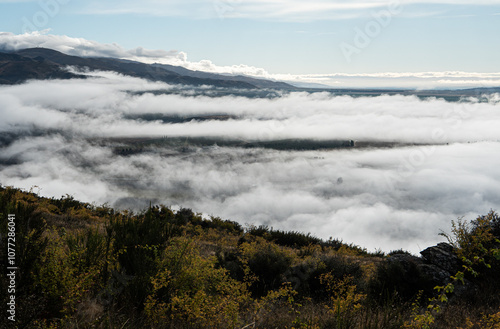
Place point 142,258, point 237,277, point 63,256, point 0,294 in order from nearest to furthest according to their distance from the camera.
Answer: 1. point 0,294
2. point 63,256
3. point 142,258
4. point 237,277

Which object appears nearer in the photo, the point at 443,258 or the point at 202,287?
the point at 202,287

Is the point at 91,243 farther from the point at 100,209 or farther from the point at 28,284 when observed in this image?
the point at 100,209

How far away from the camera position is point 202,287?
519 centimetres

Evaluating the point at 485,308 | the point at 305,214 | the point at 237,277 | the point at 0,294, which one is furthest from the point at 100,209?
the point at 305,214

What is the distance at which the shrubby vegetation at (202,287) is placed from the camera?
4.20 meters

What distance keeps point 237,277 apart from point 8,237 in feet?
16.0

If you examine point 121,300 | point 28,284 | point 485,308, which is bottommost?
point 485,308

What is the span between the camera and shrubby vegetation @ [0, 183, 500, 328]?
4.20m

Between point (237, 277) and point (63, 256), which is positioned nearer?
point (63, 256)

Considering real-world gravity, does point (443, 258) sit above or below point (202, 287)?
below

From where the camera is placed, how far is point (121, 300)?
4875 mm

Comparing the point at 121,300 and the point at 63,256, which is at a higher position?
the point at 63,256

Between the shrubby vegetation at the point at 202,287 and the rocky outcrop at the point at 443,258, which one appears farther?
the rocky outcrop at the point at 443,258

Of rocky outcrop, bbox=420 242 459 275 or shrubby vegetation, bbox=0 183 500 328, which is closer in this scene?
shrubby vegetation, bbox=0 183 500 328
